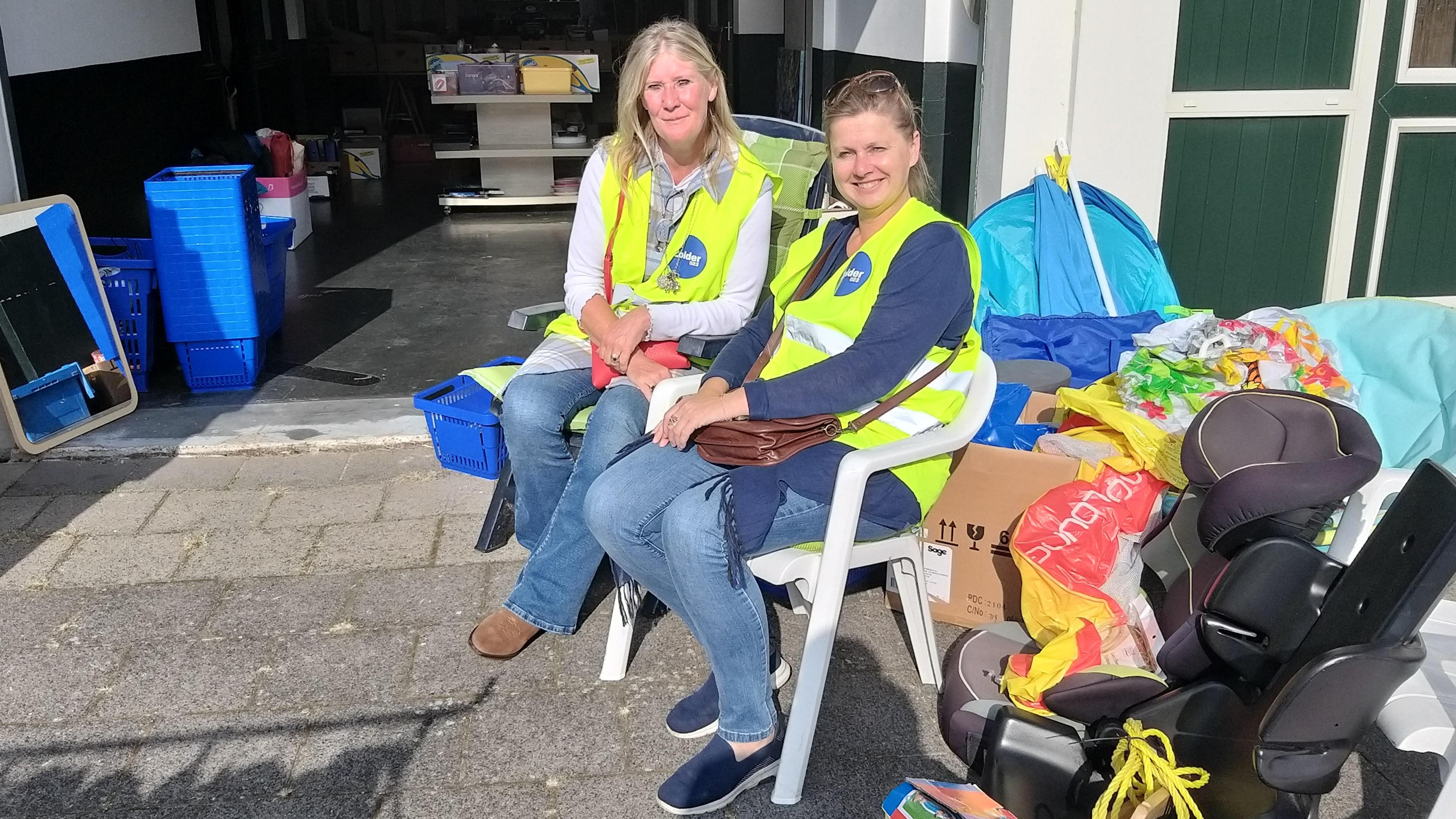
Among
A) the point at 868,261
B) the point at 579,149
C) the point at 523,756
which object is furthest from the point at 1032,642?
the point at 579,149

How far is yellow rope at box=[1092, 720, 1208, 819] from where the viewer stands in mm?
1646

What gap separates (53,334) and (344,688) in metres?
1.99

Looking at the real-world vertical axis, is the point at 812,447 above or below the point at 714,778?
above

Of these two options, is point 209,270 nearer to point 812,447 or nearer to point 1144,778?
point 812,447

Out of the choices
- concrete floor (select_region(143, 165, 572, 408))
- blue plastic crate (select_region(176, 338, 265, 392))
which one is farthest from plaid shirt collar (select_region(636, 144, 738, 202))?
blue plastic crate (select_region(176, 338, 265, 392))

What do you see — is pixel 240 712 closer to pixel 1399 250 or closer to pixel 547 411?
pixel 547 411

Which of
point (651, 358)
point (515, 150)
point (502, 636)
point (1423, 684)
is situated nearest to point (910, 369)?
point (651, 358)

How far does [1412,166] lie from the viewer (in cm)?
386

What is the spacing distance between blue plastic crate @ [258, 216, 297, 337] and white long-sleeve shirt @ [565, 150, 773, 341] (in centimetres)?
213

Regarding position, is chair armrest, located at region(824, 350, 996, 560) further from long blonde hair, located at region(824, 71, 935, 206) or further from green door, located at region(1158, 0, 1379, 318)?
green door, located at region(1158, 0, 1379, 318)

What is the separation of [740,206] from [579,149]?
529cm

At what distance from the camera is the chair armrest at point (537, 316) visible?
2748mm

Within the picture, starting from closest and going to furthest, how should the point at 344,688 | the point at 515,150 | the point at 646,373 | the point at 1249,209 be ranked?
the point at 344,688, the point at 646,373, the point at 1249,209, the point at 515,150

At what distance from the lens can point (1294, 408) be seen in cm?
211
